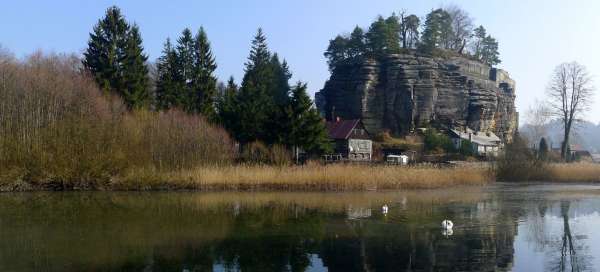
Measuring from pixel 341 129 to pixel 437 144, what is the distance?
11851 mm

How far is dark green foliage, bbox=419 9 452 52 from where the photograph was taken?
81.6 m

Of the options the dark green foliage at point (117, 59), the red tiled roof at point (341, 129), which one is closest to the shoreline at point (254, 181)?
the dark green foliage at point (117, 59)

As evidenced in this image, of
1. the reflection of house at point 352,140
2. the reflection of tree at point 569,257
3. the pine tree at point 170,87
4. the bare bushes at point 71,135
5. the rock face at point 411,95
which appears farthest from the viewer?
the rock face at point 411,95

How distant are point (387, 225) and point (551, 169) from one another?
111 feet

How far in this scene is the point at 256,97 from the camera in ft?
186

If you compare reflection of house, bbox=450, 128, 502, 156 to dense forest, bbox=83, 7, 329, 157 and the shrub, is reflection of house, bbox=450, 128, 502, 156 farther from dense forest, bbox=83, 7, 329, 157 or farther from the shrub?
the shrub

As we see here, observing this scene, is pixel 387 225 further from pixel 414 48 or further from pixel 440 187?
pixel 414 48

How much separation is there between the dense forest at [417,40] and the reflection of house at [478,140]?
45.0ft

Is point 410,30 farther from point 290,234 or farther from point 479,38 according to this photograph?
point 290,234

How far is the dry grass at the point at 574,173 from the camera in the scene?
46.7 meters

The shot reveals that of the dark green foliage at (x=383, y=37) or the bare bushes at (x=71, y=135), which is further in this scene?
the dark green foliage at (x=383, y=37)

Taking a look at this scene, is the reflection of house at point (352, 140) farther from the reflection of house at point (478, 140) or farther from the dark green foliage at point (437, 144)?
the reflection of house at point (478, 140)

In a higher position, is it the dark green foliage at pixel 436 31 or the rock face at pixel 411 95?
the dark green foliage at pixel 436 31

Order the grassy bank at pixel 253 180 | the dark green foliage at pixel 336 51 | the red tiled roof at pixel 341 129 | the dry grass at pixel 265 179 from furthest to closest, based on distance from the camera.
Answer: the dark green foliage at pixel 336 51
the red tiled roof at pixel 341 129
the dry grass at pixel 265 179
the grassy bank at pixel 253 180
